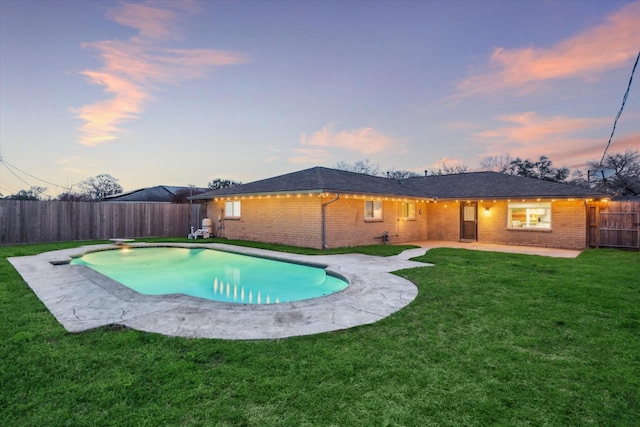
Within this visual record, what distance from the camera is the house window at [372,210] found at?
14.2 metres

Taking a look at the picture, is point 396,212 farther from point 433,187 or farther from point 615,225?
point 615,225

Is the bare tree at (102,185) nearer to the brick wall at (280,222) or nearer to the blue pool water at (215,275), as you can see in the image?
the brick wall at (280,222)

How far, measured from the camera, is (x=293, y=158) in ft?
78.7

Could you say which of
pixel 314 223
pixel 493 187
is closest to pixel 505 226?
pixel 493 187

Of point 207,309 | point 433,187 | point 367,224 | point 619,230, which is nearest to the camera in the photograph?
point 207,309

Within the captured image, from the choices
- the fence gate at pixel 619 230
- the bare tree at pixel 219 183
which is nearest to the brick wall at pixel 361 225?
the fence gate at pixel 619 230

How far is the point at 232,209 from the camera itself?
1717 cm

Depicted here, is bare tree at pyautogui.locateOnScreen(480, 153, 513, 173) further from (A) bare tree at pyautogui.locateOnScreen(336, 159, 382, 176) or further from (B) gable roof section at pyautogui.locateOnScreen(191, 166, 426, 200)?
(B) gable roof section at pyautogui.locateOnScreen(191, 166, 426, 200)

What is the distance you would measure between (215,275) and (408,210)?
1097cm

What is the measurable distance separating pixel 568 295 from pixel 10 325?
8.43 metres

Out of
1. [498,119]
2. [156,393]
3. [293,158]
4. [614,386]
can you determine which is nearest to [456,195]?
[498,119]

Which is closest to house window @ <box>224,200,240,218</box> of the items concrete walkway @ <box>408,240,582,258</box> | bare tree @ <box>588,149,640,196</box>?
concrete walkway @ <box>408,240,582,258</box>

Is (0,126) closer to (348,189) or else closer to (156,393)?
(348,189)

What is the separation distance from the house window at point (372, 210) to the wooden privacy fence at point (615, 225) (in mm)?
8890
